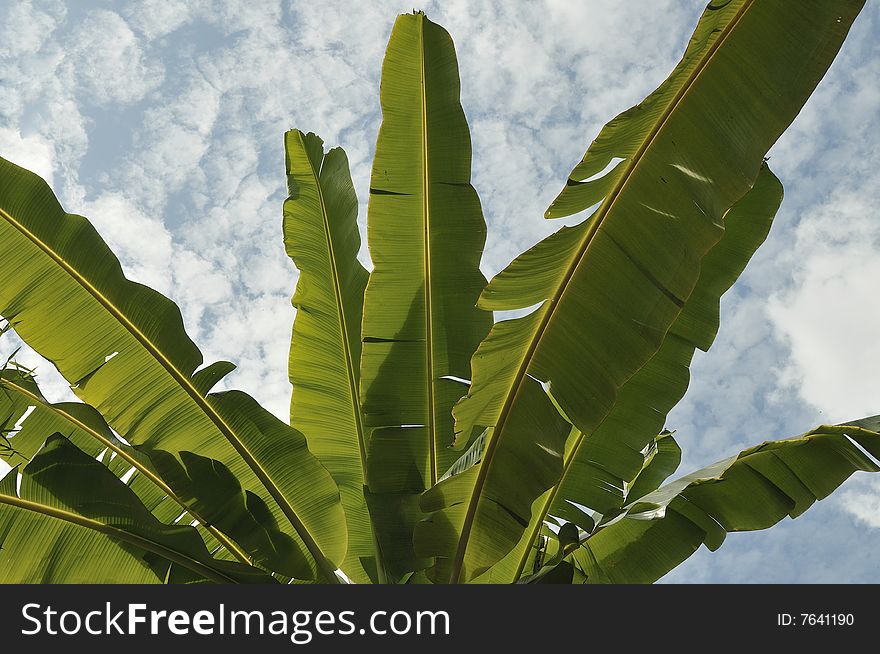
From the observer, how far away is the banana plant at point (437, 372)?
6.94 ft

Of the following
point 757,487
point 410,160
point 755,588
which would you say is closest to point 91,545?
point 410,160

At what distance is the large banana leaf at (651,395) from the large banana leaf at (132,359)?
0.97 m

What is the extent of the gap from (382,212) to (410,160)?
232 mm

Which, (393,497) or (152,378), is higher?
(152,378)

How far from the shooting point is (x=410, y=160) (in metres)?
2.92

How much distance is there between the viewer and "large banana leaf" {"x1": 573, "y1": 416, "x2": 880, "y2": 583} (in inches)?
99.2

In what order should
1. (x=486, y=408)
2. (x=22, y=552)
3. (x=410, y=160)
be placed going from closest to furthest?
(x=486, y=408) < (x=22, y=552) < (x=410, y=160)

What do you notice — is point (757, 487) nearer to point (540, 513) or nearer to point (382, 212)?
point (540, 513)

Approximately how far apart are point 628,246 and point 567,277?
0.67ft

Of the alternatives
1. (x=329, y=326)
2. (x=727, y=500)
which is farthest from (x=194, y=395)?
(x=727, y=500)

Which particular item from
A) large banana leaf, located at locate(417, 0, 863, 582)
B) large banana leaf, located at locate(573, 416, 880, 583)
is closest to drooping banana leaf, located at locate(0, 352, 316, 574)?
large banana leaf, located at locate(417, 0, 863, 582)

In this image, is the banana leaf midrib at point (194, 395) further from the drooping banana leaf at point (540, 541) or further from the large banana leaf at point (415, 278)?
the drooping banana leaf at point (540, 541)

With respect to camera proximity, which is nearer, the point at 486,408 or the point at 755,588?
the point at 755,588

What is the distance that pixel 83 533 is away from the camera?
9.04 ft
